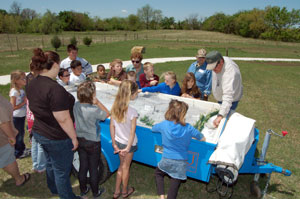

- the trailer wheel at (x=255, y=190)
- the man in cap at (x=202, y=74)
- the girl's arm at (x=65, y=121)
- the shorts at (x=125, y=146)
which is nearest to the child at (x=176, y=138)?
the shorts at (x=125, y=146)

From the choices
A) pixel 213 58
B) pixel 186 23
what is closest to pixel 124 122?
pixel 213 58

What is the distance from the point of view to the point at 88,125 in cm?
254

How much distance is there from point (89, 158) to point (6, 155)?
3.98 feet

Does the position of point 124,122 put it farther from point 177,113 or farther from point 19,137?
point 19,137

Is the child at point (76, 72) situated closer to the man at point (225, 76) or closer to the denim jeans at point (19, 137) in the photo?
the denim jeans at point (19, 137)

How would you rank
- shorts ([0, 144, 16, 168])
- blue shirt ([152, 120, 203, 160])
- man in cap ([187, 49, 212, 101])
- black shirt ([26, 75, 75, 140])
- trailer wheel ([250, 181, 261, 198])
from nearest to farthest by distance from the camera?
black shirt ([26, 75, 75, 140]) < blue shirt ([152, 120, 203, 160]) < shorts ([0, 144, 16, 168]) < trailer wheel ([250, 181, 261, 198]) < man in cap ([187, 49, 212, 101])

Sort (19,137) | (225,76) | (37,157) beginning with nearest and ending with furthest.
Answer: (225,76) → (37,157) → (19,137)

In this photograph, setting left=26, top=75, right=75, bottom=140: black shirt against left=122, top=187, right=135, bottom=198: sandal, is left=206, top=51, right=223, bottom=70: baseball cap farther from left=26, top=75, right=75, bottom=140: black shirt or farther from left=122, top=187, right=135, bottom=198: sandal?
left=122, top=187, right=135, bottom=198: sandal

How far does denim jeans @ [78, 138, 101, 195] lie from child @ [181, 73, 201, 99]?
7.18 feet

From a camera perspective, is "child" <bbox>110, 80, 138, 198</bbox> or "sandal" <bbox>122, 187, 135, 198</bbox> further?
"sandal" <bbox>122, 187, 135, 198</bbox>

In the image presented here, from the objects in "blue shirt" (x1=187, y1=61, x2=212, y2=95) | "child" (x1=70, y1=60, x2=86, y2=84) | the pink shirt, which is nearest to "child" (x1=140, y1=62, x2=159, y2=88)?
"blue shirt" (x1=187, y1=61, x2=212, y2=95)

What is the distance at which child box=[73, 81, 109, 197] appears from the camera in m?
2.46

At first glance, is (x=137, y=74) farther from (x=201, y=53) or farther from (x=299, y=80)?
(x=299, y=80)

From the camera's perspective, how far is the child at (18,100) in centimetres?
348
